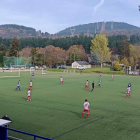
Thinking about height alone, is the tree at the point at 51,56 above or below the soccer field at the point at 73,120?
above

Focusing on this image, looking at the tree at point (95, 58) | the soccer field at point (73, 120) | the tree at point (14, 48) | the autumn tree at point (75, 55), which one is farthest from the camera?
the autumn tree at point (75, 55)

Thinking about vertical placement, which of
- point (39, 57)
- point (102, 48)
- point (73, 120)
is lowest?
point (73, 120)

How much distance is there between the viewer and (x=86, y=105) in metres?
16.2

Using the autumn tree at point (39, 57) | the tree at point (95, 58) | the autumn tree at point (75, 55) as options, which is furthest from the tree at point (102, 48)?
the autumn tree at point (39, 57)

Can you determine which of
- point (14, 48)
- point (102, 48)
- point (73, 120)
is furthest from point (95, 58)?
point (73, 120)

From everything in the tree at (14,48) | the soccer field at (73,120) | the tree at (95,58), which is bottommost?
the soccer field at (73,120)

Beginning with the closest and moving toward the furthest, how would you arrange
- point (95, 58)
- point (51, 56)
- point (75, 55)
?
1. point (51, 56)
2. point (95, 58)
3. point (75, 55)

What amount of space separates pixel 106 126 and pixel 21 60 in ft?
268

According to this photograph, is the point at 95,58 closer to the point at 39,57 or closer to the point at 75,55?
the point at 75,55

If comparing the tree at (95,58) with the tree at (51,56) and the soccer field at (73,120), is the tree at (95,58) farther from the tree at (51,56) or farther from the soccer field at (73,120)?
the soccer field at (73,120)

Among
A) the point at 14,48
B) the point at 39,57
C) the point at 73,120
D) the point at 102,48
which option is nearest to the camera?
A: the point at 73,120

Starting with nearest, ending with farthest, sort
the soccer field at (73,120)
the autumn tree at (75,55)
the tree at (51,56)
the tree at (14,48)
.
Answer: the soccer field at (73,120) → the tree at (51,56) → the tree at (14,48) → the autumn tree at (75,55)

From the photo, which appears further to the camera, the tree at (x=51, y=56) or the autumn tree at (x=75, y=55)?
the autumn tree at (x=75, y=55)

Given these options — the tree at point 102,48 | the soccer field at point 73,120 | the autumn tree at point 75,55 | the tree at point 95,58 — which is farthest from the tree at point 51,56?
the soccer field at point 73,120
